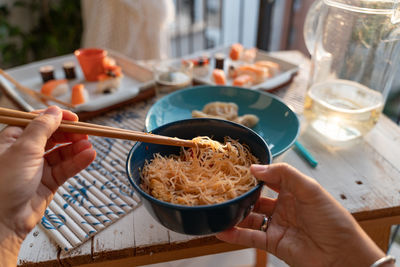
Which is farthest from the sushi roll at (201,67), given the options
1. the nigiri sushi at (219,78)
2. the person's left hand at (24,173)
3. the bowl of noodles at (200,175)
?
the person's left hand at (24,173)

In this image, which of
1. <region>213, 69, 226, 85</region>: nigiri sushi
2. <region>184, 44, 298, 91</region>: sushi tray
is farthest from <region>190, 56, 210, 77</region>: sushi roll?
<region>213, 69, 226, 85</region>: nigiri sushi

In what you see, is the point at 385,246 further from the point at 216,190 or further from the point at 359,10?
the point at 359,10

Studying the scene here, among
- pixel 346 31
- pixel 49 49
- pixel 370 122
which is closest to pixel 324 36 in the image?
pixel 346 31

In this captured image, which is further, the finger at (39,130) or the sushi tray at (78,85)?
the sushi tray at (78,85)

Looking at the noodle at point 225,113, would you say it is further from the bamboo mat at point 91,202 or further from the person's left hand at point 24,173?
the person's left hand at point 24,173

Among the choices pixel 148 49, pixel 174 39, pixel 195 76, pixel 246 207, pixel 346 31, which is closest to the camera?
pixel 246 207

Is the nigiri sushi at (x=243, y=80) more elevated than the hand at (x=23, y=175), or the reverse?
the hand at (x=23, y=175)

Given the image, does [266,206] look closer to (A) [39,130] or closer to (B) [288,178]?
(B) [288,178]
